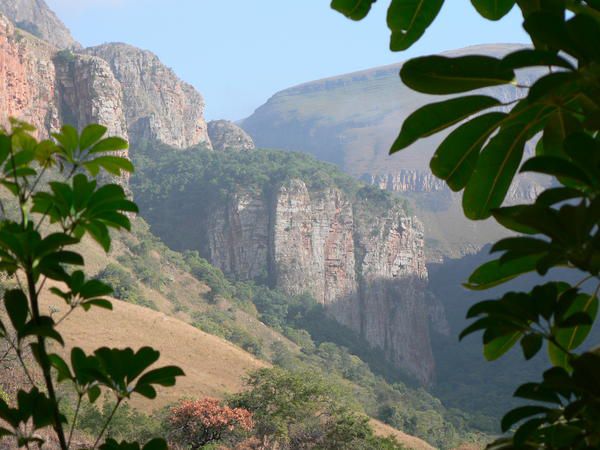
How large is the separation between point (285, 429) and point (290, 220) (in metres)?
33.4

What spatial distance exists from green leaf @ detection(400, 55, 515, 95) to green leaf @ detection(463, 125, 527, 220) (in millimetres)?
109

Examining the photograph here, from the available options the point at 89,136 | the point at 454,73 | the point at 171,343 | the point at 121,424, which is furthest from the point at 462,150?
the point at 171,343

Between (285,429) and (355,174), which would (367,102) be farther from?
(285,429)

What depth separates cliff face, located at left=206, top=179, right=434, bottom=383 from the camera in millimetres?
48000

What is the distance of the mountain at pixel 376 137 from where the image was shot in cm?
6456

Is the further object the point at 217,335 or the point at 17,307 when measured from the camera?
the point at 217,335

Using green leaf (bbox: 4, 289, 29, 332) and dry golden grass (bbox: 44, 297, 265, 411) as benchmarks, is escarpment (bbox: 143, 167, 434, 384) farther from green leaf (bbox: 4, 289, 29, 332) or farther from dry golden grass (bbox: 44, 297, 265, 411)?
green leaf (bbox: 4, 289, 29, 332)

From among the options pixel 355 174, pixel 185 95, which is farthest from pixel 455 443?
pixel 355 174

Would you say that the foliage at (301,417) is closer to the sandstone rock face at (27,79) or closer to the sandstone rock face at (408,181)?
the sandstone rock face at (27,79)

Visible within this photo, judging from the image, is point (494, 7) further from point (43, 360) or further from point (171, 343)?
point (171, 343)

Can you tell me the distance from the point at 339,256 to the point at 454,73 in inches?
1936

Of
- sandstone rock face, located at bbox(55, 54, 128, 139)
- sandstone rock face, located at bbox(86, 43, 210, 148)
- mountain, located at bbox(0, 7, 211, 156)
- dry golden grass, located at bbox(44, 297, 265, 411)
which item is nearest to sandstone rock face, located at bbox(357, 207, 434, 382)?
sandstone rock face, located at bbox(86, 43, 210, 148)

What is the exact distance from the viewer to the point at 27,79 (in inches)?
1571

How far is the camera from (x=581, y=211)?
0.52 metres
